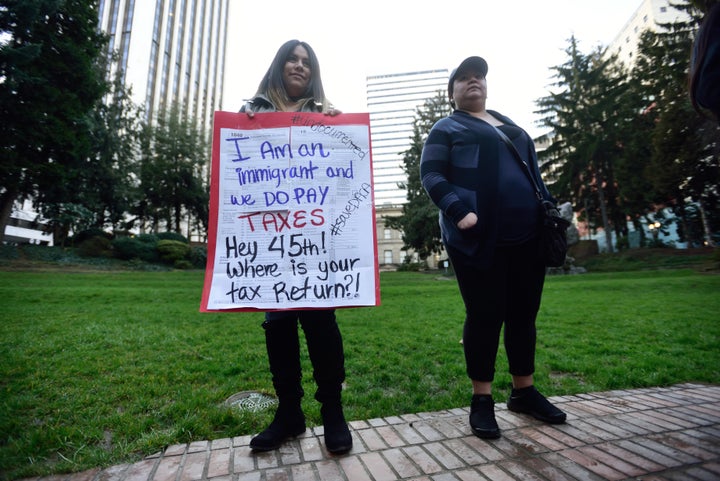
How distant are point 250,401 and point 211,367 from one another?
99 centimetres

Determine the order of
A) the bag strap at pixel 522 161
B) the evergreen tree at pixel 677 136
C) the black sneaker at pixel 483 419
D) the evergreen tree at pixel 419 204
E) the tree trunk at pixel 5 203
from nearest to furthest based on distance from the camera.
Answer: the black sneaker at pixel 483 419 → the bag strap at pixel 522 161 → the tree trunk at pixel 5 203 → the evergreen tree at pixel 677 136 → the evergreen tree at pixel 419 204

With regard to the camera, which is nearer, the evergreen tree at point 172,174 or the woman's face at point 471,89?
the woman's face at point 471,89

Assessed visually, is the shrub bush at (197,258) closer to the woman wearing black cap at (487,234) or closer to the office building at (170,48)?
the woman wearing black cap at (487,234)

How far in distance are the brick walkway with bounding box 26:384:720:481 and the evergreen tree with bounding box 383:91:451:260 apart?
78.6ft

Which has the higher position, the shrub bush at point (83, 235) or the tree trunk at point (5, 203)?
the tree trunk at point (5, 203)

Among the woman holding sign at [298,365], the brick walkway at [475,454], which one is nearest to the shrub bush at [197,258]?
the woman holding sign at [298,365]

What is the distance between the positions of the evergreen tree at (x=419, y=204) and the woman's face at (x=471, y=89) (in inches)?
931

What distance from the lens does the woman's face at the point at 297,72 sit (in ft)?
7.11

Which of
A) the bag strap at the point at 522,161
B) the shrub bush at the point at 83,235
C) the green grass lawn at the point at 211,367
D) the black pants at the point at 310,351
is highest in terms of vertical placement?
the shrub bush at the point at 83,235

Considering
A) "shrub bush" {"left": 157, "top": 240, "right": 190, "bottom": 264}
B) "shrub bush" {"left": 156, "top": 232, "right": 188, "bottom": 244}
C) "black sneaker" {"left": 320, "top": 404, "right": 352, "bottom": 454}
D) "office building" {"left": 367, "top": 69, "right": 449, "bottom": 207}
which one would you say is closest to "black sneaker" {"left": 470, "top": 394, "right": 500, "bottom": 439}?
"black sneaker" {"left": 320, "top": 404, "right": 352, "bottom": 454}

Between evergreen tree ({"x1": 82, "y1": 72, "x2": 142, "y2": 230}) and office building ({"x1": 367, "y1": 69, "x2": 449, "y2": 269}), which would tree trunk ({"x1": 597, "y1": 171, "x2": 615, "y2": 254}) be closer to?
evergreen tree ({"x1": 82, "y1": 72, "x2": 142, "y2": 230})

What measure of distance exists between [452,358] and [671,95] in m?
24.0

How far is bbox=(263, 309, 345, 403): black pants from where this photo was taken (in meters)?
1.85

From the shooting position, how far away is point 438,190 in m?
2.06
